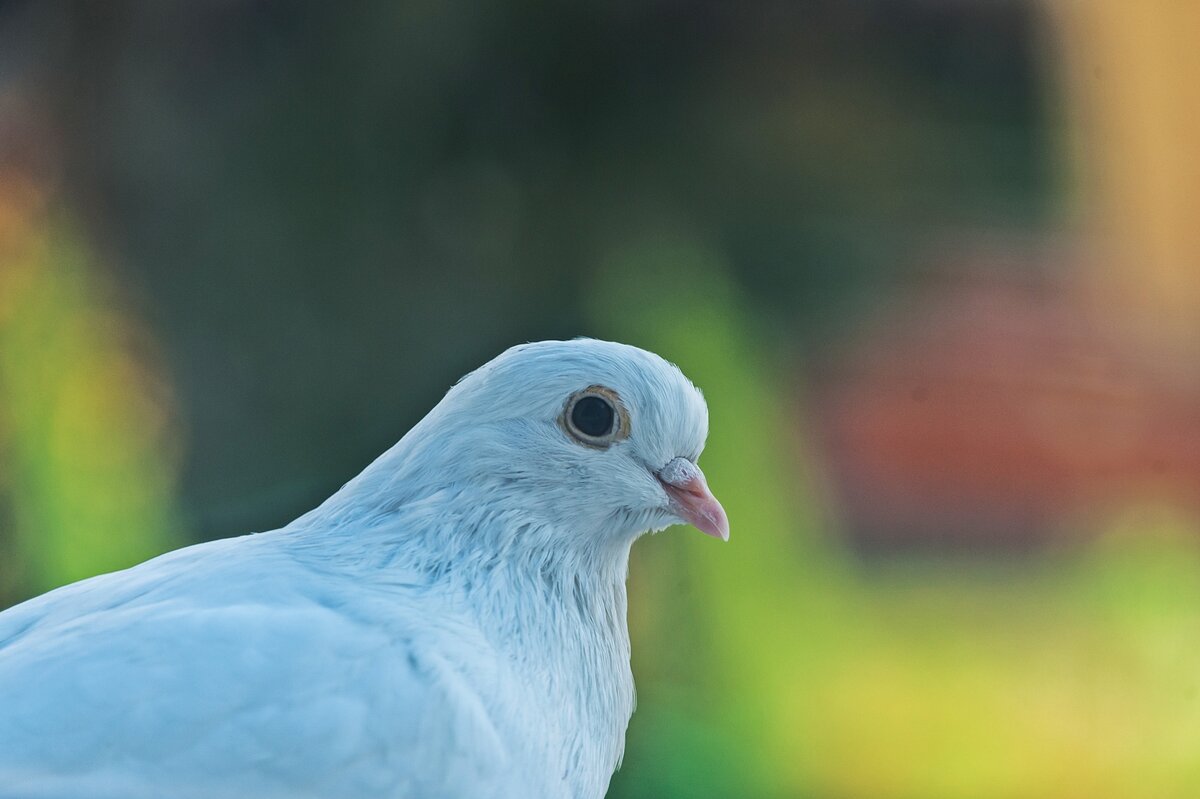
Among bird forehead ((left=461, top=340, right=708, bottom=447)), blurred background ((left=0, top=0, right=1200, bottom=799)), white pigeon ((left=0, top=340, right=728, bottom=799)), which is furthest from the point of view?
blurred background ((left=0, top=0, right=1200, bottom=799))

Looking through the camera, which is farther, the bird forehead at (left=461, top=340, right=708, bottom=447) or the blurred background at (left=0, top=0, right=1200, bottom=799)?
the blurred background at (left=0, top=0, right=1200, bottom=799)

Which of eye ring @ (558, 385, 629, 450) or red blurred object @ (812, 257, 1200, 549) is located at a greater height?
eye ring @ (558, 385, 629, 450)

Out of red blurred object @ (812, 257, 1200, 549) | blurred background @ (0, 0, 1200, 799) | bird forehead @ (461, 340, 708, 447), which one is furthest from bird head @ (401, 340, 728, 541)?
red blurred object @ (812, 257, 1200, 549)

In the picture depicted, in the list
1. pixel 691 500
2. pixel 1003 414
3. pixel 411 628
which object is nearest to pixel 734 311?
pixel 1003 414

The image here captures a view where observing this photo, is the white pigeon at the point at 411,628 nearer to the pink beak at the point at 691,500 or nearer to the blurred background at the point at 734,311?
the pink beak at the point at 691,500

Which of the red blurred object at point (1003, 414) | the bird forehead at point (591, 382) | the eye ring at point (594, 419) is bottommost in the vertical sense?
the red blurred object at point (1003, 414)

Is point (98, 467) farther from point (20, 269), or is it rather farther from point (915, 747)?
point (915, 747)

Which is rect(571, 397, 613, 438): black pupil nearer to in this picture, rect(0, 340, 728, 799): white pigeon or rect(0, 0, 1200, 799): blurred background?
rect(0, 340, 728, 799): white pigeon

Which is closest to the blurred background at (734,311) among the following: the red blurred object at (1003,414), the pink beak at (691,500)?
the red blurred object at (1003,414)

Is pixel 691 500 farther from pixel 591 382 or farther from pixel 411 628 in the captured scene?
pixel 411 628
